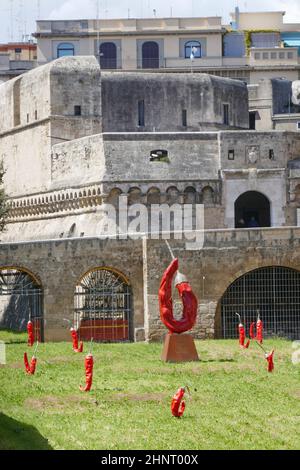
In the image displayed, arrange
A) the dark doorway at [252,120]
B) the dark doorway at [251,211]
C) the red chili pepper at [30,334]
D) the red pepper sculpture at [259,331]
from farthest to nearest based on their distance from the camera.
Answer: the dark doorway at [252,120]
the dark doorway at [251,211]
the red pepper sculpture at [259,331]
the red chili pepper at [30,334]

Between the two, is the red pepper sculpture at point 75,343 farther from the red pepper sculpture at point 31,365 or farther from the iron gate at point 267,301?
the iron gate at point 267,301

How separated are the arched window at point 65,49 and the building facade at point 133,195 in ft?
68.2

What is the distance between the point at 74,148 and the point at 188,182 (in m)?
5.34

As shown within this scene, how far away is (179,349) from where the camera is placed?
136 feet

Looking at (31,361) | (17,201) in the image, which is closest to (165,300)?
(31,361)

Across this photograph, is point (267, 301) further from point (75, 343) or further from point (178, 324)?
point (75, 343)

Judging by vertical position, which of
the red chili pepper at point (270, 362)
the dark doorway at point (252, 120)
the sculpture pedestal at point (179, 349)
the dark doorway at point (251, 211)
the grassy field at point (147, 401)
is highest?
the dark doorway at point (252, 120)

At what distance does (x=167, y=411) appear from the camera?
112 ft

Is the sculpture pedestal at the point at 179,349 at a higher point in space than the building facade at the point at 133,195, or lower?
lower

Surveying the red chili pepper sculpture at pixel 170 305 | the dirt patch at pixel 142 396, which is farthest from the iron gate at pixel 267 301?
the dirt patch at pixel 142 396

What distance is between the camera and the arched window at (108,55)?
275 feet

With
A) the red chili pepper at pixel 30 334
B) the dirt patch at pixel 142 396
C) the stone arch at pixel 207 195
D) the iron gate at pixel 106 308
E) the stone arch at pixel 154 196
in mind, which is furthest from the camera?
the stone arch at pixel 207 195

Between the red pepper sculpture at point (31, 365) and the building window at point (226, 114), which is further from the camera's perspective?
the building window at point (226, 114)
